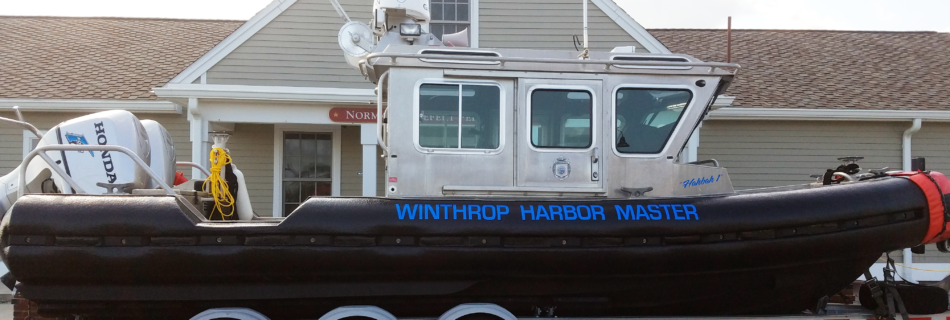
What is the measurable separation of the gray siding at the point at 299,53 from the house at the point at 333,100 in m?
0.01

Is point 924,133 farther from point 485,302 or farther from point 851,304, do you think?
point 485,302

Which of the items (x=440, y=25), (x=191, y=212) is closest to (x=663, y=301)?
(x=191, y=212)

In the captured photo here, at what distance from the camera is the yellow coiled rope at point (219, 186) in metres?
4.57

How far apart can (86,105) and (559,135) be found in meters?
8.06

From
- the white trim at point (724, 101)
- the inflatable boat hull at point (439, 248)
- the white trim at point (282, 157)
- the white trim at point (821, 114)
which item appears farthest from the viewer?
the white trim at point (282, 157)

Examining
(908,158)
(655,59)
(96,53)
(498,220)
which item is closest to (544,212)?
(498,220)

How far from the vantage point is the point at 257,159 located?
10312 millimetres

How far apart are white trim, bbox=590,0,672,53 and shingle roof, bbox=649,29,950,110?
160cm

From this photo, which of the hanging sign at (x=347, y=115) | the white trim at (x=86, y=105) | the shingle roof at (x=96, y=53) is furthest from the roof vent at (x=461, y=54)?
the shingle roof at (x=96, y=53)

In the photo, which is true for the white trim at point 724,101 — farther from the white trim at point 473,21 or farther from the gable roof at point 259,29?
the white trim at point 473,21

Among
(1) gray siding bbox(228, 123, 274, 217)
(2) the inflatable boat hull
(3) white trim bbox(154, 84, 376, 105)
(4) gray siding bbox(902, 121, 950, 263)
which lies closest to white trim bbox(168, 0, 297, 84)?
(3) white trim bbox(154, 84, 376, 105)

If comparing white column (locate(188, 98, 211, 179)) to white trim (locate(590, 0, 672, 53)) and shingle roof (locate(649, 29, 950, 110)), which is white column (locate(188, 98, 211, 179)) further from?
shingle roof (locate(649, 29, 950, 110))

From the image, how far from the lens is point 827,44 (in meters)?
12.9

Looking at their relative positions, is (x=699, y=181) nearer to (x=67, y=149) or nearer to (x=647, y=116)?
(x=647, y=116)
